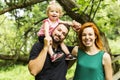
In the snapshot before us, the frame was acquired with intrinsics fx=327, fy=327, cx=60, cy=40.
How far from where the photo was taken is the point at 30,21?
356 inches

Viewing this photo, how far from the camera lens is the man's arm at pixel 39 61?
9.54ft

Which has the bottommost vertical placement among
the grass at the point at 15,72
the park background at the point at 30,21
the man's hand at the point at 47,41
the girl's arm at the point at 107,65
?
the grass at the point at 15,72

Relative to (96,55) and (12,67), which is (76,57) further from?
(12,67)

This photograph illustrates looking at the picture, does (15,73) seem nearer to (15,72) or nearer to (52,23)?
(15,72)

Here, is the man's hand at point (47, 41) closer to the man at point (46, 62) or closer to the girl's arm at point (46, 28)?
the man at point (46, 62)

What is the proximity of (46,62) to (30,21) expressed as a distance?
20.1 ft

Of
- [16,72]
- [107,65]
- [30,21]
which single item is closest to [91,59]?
[107,65]

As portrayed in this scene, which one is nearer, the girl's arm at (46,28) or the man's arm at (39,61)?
the man's arm at (39,61)

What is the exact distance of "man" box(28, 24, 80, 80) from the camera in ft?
9.60

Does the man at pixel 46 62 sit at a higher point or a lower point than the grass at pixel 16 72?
higher

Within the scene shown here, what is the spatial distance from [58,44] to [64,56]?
0.13 metres

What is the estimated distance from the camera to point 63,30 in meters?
3.04

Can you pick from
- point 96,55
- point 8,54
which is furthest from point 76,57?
point 8,54

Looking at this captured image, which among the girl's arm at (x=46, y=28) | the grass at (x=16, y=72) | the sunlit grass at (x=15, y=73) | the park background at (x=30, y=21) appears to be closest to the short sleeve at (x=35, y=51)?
the girl's arm at (x=46, y=28)
